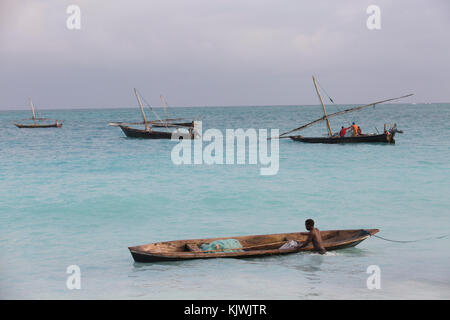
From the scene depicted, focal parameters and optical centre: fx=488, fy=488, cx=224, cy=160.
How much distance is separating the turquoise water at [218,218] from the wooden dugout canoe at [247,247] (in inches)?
6.8

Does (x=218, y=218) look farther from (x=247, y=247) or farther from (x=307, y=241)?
(x=307, y=241)

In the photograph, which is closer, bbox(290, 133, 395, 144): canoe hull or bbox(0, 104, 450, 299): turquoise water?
bbox(0, 104, 450, 299): turquoise water

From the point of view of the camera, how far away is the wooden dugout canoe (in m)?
8.80

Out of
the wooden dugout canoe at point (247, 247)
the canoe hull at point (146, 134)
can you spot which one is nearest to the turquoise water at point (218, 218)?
the wooden dugout canoe at point (247, 247)

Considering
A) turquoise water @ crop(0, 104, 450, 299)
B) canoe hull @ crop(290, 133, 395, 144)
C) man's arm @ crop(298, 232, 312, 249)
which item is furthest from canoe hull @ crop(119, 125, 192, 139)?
man's arm @ crop(298, 232, 312, 249)

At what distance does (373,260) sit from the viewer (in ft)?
30.6

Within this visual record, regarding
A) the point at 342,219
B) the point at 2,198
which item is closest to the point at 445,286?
the point at 342,219

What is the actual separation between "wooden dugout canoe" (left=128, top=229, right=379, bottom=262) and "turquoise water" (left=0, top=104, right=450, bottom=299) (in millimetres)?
174

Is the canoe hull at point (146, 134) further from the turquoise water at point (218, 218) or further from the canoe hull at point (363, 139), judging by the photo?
the canoe hull at point (363, 139)

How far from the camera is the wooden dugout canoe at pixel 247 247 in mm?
8805

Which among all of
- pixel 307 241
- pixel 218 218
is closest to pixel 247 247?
pixel 307 241

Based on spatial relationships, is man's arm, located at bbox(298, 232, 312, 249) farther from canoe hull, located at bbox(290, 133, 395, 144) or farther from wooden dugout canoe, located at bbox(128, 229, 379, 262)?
canoe hull, located at bbox(290, 133, 395, 144)
